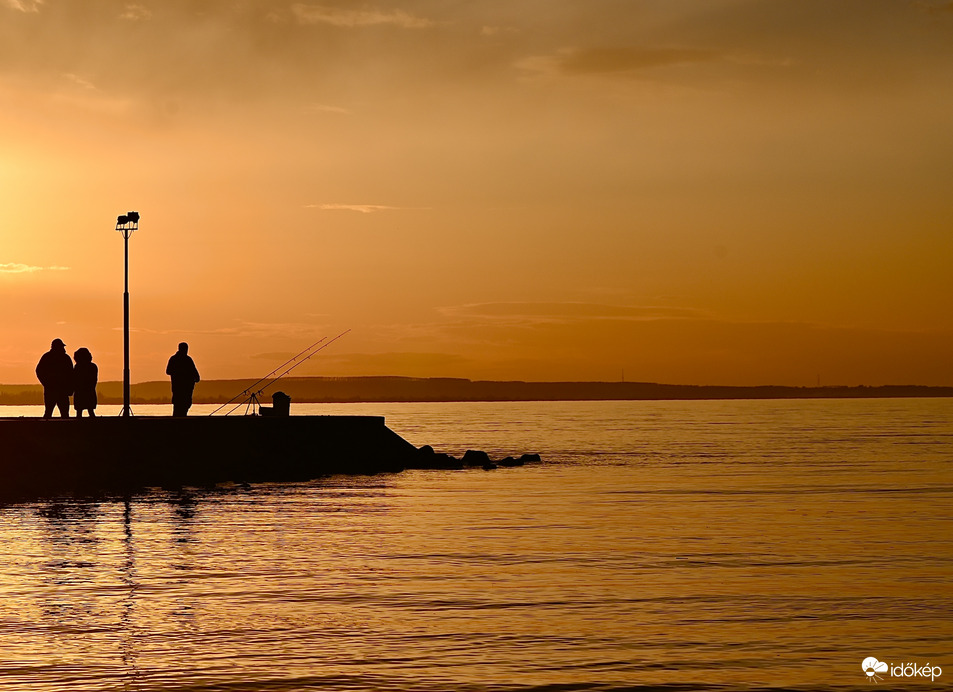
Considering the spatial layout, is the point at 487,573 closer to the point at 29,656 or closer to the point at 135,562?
the point at 135,562

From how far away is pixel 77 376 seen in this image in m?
31.7

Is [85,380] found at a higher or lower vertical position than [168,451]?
higher

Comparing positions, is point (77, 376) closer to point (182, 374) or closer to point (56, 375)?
point (56, 375)

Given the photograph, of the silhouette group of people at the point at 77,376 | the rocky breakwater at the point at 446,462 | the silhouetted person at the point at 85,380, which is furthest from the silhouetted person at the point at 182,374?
the rocky breakwater at the point at 446,462

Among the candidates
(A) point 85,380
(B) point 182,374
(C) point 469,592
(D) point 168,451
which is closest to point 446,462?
(D) point 168,451

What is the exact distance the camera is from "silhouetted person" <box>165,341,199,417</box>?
32531mm

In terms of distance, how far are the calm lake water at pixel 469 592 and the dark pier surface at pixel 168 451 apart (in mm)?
1622

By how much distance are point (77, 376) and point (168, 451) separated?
12.1 feet

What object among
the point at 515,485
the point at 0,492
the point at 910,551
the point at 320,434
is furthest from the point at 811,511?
the point at 0,492

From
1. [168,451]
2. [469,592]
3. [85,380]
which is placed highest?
[85,380]

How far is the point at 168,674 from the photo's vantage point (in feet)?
38.5

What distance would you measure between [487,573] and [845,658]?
6738 mm

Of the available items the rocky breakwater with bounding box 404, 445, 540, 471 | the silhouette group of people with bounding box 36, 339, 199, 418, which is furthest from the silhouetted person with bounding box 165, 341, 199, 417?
the rocky breakwater with bounding box 404, 445, 540, 471

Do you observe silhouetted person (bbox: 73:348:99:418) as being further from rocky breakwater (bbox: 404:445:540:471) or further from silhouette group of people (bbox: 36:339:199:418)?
rocky breakwater (bbox: 404:445:540:471)
